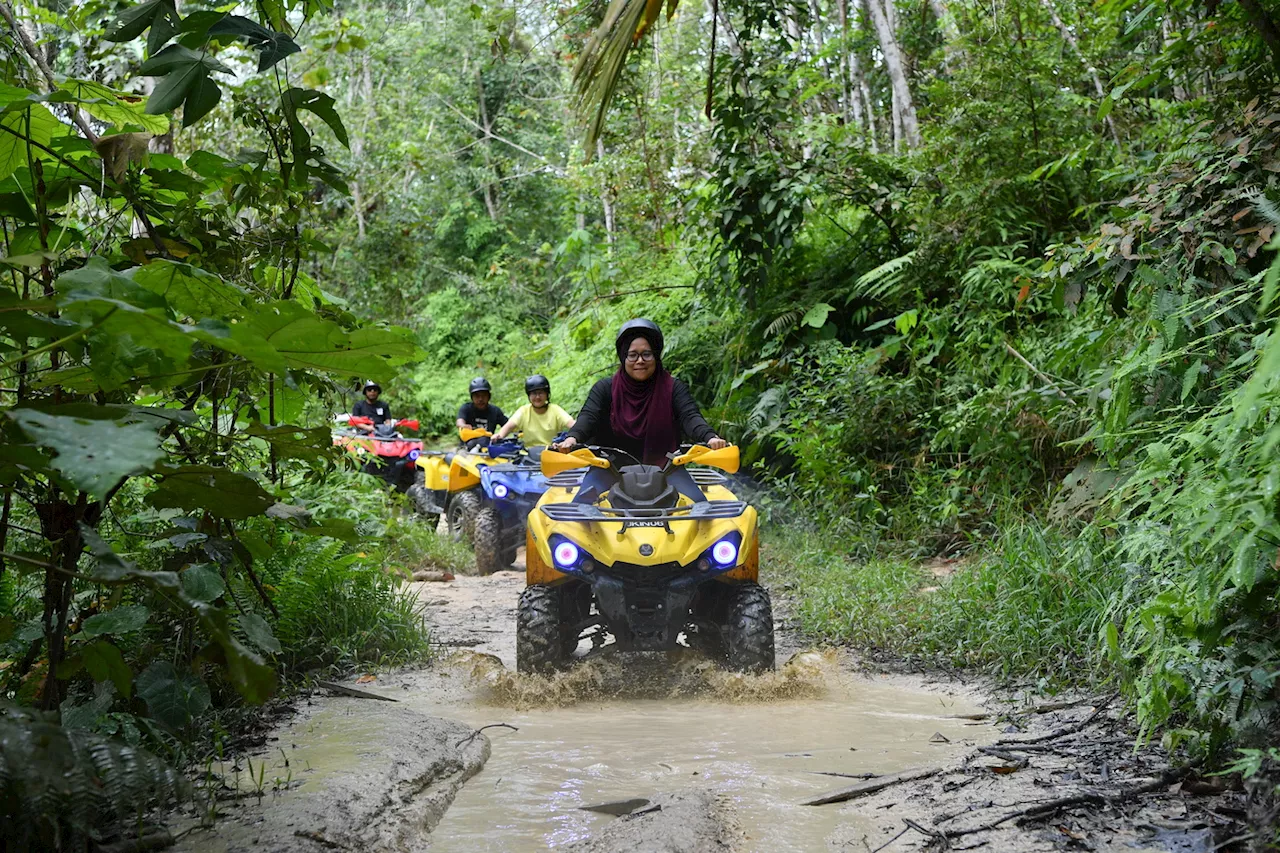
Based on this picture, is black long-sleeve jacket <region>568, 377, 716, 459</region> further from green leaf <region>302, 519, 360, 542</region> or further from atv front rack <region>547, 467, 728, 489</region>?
green leaf <region>302, 519, 360, 542</region>

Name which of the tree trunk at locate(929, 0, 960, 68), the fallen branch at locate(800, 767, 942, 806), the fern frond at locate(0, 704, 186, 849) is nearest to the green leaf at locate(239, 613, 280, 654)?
the fern frond at locate(0, 704, 186, 849)

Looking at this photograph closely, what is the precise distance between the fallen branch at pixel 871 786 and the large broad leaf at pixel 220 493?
6.56ft

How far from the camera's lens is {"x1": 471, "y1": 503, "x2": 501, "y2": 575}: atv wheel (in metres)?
9.39

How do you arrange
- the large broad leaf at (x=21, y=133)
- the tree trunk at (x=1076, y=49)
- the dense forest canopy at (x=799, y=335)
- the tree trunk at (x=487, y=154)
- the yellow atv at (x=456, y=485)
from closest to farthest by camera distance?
the dense forest canopy at (x=799, y=335), the large broad leaf at (x=21, y=133), the tree trunk at (x=1076, y=49), the yellow atv at (x=456, y=485), the tree trunk at (x=487, y=154)

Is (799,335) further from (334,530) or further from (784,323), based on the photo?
(334,530)

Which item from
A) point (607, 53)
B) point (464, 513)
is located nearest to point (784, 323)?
point (464, 513)

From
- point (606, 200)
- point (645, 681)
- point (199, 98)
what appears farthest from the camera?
point (606, 200)

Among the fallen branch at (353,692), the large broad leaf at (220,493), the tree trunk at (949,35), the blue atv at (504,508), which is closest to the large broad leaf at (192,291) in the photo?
the large broad leaf at (220,493)

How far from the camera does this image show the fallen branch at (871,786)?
3.45 metres

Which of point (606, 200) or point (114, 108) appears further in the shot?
point (606, 200)

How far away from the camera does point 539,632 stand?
5.14 m

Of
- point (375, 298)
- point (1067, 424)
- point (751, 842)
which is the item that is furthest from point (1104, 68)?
point (375, 298)

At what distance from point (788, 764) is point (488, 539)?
18.9 ft

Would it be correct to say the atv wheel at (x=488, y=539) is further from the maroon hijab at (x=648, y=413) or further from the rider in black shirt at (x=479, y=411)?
the maroon hijab at (x=648, y=413)
